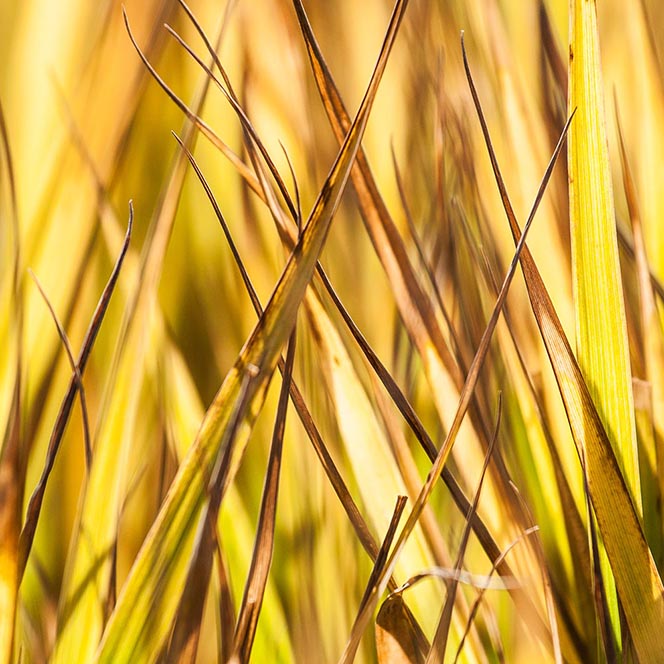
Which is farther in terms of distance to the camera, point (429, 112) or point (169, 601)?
point (429, 112)

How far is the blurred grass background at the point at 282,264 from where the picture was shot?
300 mm

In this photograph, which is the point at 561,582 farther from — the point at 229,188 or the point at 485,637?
the point at 229,188

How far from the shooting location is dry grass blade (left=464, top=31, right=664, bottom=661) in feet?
0.89

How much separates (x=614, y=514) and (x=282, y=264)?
202 millimetres

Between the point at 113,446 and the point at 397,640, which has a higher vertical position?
the point at 113,446

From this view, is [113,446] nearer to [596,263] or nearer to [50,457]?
[50,457]

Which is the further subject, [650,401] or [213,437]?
[650,401]

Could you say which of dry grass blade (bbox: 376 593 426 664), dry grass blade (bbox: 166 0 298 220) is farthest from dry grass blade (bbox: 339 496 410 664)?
dry grass blade (bbox: 166 0 298 220)

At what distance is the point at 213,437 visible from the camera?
23 centimetres

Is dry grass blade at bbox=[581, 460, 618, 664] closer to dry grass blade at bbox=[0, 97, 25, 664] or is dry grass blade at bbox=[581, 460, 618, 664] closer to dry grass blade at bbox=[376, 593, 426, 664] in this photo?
dry grass blade at bbox=[376, 593, 426, 664]

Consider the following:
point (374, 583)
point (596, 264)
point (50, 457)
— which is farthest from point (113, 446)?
point (596, 264)

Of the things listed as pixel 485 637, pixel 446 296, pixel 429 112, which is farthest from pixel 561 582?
pixel 429 112

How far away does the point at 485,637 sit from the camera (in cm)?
31

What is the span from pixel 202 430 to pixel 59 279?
0.14 metres
